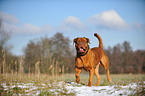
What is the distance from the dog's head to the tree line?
218 inches

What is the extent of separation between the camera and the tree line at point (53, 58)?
1672 cm

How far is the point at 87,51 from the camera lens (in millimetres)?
6945

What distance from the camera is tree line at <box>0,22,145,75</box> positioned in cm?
1672

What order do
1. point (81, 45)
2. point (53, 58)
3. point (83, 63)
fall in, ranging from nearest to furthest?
point (81, 45) < point (83, 63) < point (53, 58)

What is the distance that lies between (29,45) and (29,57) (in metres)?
1.94

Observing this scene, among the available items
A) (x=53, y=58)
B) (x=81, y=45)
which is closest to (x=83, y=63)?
(x=81, y=45)

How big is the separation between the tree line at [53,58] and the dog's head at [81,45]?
18.1 feet

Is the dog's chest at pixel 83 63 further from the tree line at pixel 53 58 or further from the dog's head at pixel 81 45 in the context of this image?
the tree line at pixel 53 58

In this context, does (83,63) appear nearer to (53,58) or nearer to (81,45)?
(81,45)

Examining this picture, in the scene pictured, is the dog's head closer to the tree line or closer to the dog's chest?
the dog's chest

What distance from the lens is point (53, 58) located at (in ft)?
61.6

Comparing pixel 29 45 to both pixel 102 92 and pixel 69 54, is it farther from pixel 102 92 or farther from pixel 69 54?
pixel 102 92

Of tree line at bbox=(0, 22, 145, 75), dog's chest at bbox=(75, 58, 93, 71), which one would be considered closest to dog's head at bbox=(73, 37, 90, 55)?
dog's chest at bbox=(75, 58, 93, 71)

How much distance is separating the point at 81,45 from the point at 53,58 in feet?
41.7
